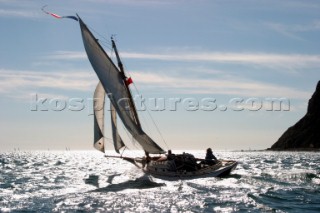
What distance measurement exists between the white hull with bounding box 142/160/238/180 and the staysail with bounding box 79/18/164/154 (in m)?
2.81

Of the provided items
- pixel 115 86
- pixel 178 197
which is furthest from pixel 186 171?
pixel 115 86

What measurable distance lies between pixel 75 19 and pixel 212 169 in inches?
796

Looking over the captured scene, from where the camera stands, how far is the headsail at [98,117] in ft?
173

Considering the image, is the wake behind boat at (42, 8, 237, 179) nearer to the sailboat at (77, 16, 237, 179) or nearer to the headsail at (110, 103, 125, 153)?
the sailboat at (77, 16, 237, 179)

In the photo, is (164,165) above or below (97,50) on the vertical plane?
below

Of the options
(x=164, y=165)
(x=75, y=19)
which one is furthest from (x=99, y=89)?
(x=164, y=165)

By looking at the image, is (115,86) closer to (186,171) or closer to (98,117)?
(98,117)

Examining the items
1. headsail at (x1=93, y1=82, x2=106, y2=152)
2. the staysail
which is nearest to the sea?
the staysail

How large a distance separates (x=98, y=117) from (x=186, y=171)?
14393mm

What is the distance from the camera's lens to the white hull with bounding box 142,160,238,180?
4275 centimetres

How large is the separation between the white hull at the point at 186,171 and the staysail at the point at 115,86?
9.22 ft

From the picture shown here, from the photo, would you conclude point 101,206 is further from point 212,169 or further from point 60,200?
point 212,169

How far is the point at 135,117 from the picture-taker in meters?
48.9

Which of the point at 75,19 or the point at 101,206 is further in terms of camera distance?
the point at 75,19
